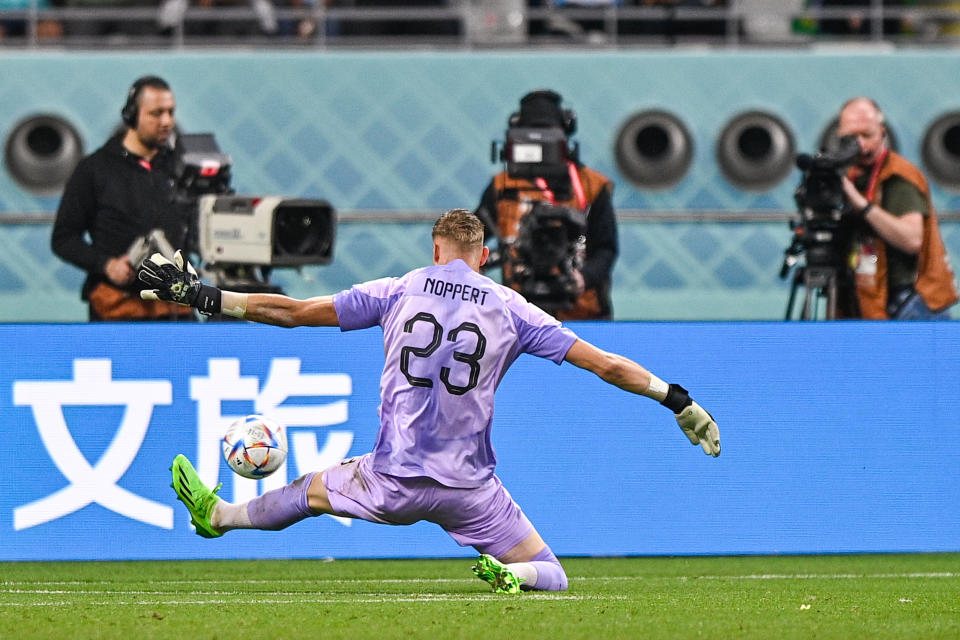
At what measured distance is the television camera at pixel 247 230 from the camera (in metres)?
10.3

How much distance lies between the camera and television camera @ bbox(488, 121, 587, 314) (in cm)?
1058

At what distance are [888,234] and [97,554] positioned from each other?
5.06 meters

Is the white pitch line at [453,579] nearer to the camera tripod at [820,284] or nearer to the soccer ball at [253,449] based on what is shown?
the soccer ball at [253,449]

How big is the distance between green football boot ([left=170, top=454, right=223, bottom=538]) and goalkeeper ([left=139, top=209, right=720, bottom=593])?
2.22ft

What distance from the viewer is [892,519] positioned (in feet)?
31.6

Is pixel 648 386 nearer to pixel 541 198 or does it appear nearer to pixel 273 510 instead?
pixel 273 510

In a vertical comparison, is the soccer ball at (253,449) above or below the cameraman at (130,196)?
below

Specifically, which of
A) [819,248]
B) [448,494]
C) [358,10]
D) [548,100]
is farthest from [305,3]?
[448,494]

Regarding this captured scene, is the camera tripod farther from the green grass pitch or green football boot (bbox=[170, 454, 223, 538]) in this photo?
green football boot (bbox=[170, 454, 223, 538])

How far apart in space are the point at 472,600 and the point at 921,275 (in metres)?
4.88

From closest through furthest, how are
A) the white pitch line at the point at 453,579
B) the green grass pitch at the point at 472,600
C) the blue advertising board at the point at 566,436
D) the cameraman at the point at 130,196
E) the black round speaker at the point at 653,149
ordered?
the green grass pitch at the point at 472,600 → the white pitch line at the point at 453,579 → the blue advertising board at the point at 566,436 → the cameraman at the point at 130,196 → the black round speaker at the point at 653,149

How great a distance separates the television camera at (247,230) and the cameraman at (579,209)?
1119 millimetres

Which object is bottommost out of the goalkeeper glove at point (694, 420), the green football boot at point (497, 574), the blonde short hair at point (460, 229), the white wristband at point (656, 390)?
the green football boot at point (497, 574)

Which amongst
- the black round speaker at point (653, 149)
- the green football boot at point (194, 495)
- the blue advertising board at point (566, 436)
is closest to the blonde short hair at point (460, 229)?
the green football boot at point (194, 495)
